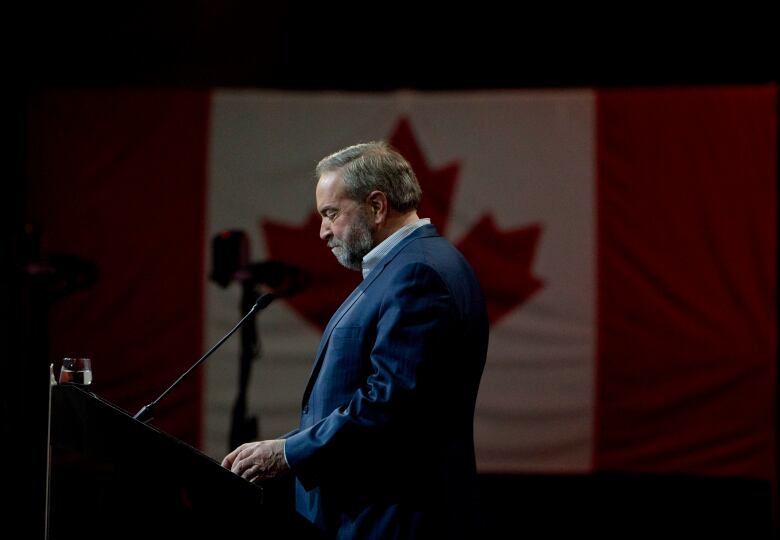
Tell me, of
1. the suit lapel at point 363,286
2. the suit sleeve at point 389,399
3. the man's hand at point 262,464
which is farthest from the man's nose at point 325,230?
the man's hand at point 262,464

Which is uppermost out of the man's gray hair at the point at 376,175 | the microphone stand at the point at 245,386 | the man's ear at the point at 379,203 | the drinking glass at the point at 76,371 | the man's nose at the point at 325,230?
the man's gray hair at the point at 376,175

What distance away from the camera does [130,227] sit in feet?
12.7

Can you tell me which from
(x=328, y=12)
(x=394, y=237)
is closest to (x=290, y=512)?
(x=394, y=237)

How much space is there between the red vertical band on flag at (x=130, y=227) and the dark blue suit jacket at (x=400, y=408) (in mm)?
2201

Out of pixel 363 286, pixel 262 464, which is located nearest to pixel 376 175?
pixel 363 286

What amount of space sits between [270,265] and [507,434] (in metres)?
1.32

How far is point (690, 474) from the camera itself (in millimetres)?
3719

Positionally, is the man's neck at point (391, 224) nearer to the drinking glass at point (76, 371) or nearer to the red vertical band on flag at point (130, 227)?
the drinking glass at point (76, 371)

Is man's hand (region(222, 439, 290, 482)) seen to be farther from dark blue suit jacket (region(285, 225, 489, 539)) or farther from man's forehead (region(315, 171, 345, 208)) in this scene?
man's forehead (region(315, 171, 345, 208))

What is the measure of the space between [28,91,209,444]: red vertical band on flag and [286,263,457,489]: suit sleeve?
232 centimetres

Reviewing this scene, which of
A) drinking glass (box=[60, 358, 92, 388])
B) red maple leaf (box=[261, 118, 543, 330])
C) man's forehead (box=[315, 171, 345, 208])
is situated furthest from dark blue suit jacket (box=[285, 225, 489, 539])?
red maple leaf (box=[261, 118, 543, 330])

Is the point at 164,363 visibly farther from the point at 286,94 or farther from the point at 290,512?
the point at 290,512

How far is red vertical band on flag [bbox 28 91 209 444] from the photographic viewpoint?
12.5ft

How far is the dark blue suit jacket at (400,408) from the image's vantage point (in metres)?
1.57
